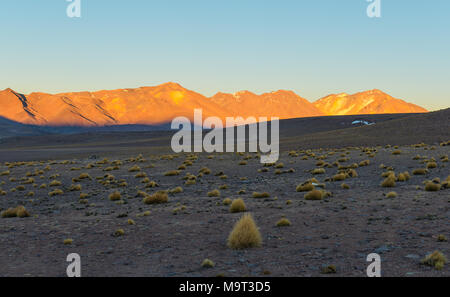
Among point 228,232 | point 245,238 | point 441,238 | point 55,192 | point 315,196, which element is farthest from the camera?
point 55,192

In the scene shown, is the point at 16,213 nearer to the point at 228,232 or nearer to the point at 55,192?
the point at 55,192

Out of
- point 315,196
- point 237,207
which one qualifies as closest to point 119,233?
point 237,207

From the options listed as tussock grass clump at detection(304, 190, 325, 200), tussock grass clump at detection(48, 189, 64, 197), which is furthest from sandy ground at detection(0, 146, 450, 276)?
tussock grass clump at detection(48, 189, 64, 197)

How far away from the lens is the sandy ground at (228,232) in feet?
29.6

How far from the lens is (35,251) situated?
36.9 ft

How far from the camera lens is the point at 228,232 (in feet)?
40.0

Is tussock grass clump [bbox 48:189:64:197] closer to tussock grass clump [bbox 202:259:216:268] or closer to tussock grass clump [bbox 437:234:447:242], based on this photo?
tussock grass clump [bbox 202:259:216:268]

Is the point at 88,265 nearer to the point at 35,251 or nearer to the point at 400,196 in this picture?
the point at 35,251

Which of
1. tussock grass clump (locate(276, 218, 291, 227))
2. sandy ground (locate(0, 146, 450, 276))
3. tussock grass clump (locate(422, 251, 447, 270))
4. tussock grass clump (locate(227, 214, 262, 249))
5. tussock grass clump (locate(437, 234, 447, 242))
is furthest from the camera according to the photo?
tussock grass clump (locate(276, 218, 291, 227))

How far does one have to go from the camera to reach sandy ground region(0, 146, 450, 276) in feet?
29.6

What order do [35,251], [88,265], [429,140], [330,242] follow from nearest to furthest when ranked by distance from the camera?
1. [88,265]
2. [330,242]
3. [35,251]
4. [429,140]

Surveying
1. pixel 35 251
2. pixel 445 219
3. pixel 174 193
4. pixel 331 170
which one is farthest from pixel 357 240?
pixel 331 170

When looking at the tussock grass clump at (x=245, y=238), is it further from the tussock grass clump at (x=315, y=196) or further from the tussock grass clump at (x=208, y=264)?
the tussock grass clump at (x=315, y=196)

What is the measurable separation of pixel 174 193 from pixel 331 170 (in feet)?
36.8
